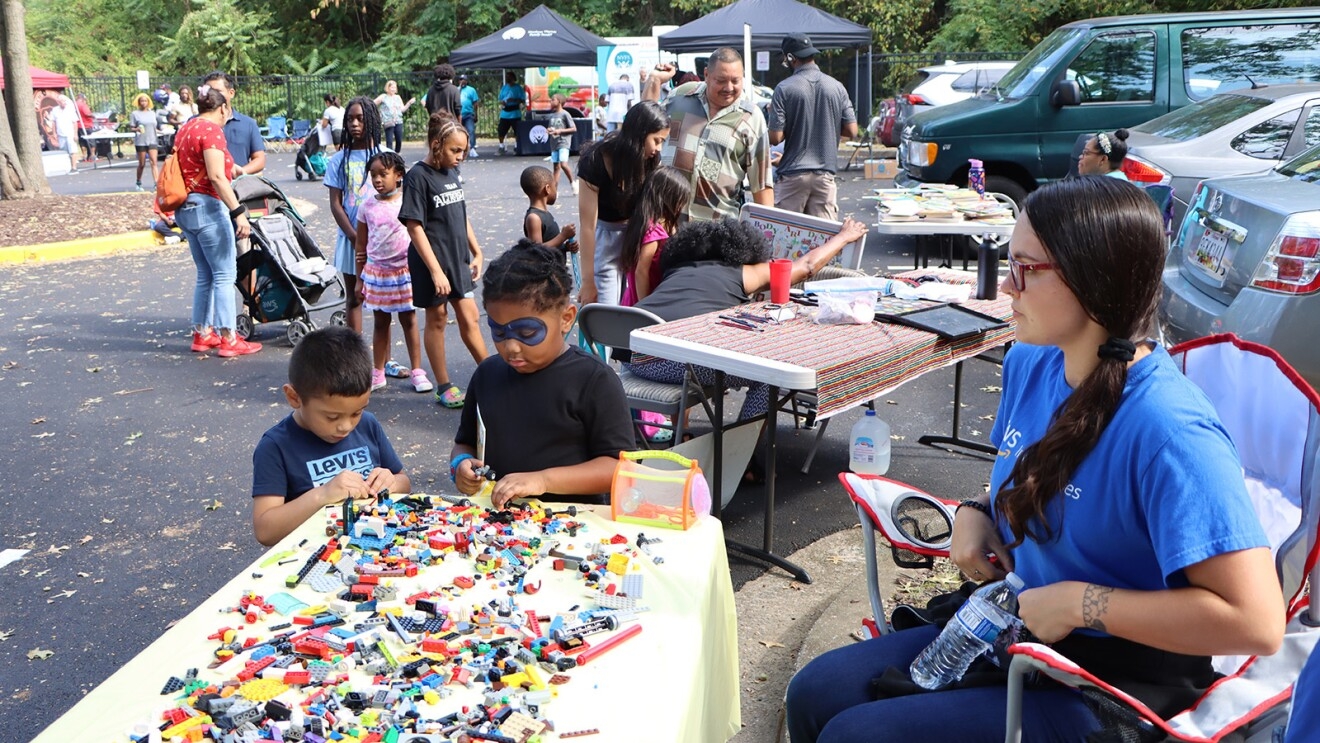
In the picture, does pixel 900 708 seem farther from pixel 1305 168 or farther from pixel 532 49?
pixel 532 49

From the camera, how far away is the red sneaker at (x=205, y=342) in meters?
8.59

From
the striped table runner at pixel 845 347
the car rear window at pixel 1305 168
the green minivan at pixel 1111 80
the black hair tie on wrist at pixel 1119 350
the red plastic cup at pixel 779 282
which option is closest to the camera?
the black hair tie on wrist at pixel 1119 350

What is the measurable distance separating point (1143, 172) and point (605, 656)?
7.46 metres

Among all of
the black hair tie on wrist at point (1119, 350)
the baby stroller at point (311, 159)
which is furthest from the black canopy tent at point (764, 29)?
the black hair tie on wrist at point (1119, 350)

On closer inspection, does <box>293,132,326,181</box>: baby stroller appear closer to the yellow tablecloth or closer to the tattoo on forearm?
the yellow tablecloth

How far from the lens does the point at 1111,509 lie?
6.90ft

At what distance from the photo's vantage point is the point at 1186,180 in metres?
7.96

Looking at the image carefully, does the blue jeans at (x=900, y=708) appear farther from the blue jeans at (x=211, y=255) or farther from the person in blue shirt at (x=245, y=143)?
the person in blue shirt at (x=245, y=143)

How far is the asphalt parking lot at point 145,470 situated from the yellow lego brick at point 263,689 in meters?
0.20

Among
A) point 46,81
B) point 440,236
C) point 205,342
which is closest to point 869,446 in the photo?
point 440,236

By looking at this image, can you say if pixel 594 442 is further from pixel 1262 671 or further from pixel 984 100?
pixel 984 100

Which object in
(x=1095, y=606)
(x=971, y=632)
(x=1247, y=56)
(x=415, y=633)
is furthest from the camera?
(x=1247, y=56)

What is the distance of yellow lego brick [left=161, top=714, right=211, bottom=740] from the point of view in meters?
1.86

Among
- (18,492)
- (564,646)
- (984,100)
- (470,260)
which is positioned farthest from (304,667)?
(984,100)
